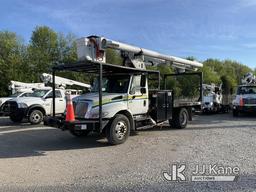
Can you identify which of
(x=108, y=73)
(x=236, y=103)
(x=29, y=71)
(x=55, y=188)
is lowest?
(x=55, y=188)

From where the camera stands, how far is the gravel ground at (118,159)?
5273 mm

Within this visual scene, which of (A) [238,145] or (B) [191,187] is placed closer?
(B) [191,187]

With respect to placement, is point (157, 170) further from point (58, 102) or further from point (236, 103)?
point (236, 103)

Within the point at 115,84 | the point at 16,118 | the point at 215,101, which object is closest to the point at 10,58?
the point at 16,118

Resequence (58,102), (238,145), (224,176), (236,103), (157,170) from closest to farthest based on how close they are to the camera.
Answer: (224,176)
(157,170)
(238,145)
(58,102)
(236,103)

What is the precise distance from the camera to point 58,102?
15.1 metres

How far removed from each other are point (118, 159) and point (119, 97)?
102 inches

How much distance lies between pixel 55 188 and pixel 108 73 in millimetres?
5671

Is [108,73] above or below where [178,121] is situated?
above

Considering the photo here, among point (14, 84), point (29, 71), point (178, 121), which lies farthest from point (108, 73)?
point (29, 71)

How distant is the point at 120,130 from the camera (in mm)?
8867

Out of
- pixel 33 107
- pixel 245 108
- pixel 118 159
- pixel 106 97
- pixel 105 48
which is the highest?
pixel 105 48

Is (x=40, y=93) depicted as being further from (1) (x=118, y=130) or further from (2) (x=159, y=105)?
(1) (x=118, y=130)

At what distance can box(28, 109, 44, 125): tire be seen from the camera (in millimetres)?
14046
